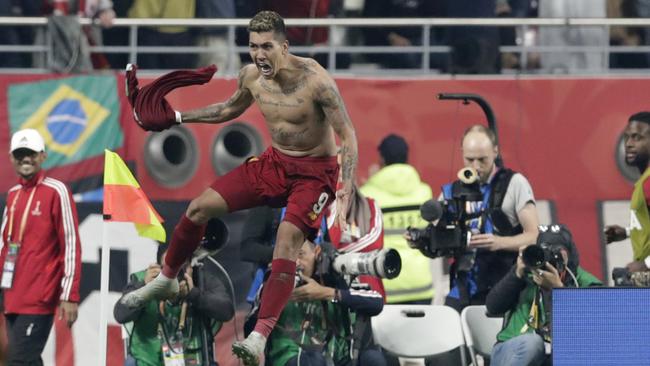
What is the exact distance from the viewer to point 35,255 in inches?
521

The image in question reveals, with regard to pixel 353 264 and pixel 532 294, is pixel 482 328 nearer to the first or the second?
pixel 532 294

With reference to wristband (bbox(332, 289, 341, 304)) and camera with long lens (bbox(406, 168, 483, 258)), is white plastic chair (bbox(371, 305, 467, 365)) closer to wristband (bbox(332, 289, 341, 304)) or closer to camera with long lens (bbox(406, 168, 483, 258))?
camera with long lens (bbox(406, 168, 483, 258))

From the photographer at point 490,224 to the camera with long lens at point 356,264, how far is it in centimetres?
105

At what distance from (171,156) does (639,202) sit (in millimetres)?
4204

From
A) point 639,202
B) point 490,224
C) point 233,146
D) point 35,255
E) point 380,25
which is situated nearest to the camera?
point 639,202

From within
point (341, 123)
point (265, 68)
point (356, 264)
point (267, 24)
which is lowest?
point (356, 264)

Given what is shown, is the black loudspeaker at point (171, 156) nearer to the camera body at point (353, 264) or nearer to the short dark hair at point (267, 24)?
the camera body at point (353, 264)

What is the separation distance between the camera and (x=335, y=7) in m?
16.0

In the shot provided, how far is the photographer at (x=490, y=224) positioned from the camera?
12555mm

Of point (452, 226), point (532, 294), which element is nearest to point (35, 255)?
point (452, 226)

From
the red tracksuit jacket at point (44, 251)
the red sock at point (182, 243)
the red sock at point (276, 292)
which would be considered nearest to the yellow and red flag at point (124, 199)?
the red sock at point (182, 243)

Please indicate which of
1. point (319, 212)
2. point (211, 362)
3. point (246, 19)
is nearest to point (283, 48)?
point (319, 212)

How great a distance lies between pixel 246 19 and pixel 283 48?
4812 mm

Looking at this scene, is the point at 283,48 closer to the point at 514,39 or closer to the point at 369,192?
the point at 369,192
